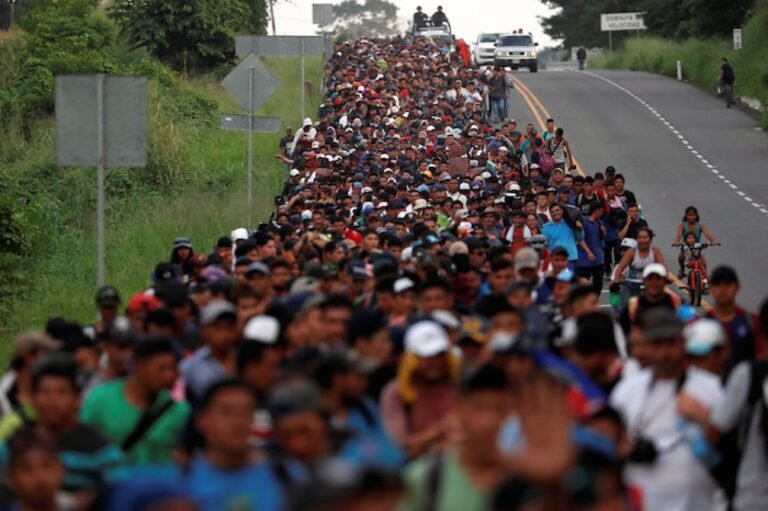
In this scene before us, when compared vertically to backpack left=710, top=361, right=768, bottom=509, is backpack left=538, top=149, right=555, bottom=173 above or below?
above

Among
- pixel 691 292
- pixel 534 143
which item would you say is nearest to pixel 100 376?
pixel 691 292

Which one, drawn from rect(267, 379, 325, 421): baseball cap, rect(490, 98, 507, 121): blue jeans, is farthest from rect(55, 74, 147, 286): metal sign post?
rect(490, 98, 507, 121): blue jeans

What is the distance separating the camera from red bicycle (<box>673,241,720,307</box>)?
25.1 m

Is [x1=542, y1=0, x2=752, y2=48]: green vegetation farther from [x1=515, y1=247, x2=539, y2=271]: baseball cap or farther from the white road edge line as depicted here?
[x1=515, y1=247, x2=539, y2=271]: baseball cap

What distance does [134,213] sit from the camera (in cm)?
3641

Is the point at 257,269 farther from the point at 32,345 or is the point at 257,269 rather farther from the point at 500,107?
the point at 500,107

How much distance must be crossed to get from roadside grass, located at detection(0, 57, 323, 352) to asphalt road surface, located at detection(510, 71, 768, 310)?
7671 millimetres

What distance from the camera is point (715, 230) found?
35375mm

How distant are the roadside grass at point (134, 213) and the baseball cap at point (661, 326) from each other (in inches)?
467

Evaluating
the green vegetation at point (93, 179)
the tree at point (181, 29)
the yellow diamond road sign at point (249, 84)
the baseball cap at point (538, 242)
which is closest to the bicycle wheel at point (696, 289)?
the baseball cap at point (538, 242)

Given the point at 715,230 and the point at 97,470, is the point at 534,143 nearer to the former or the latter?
the point at 715,230

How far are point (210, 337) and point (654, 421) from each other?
2746 millimetres

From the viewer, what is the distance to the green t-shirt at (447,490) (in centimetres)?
696

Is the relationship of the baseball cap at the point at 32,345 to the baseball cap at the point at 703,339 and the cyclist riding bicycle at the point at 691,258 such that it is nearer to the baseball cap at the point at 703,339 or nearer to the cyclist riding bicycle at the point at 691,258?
the baseball cap at the point at 703,339
